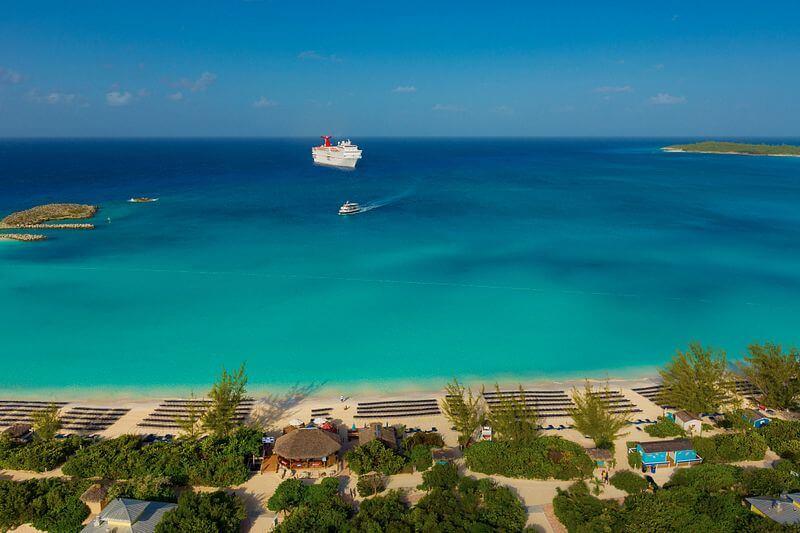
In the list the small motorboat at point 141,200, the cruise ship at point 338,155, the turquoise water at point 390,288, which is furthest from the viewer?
the cruise ship at point 338,155

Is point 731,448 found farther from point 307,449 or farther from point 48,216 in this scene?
point 48,216

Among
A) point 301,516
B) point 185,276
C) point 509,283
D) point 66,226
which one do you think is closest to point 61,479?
point 301,516

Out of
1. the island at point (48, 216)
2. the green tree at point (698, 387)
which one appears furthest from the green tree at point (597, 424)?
the island at point (48, 216)

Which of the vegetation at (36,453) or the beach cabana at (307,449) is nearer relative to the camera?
the vegetation at (36,453)

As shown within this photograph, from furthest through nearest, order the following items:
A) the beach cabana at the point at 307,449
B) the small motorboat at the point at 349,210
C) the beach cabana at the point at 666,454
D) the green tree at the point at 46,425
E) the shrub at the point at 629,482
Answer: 1. the small motorboat at the point at 349,210
2. the green tree at the point at 46,425
3. the beach cabana at the point at 666,454
4. the beach cabana at the point at 307,449
5. the shrub at the point at 629,482

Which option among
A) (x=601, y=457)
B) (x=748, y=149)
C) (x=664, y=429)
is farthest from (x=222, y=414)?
(x=748, y=149)

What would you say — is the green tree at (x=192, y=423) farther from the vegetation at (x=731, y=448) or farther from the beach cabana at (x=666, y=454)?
the vegetation at (x=731, y=448)

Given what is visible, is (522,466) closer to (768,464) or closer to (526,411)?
(526,411)

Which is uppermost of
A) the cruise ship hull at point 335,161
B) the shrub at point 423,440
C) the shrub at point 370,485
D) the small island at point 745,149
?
the small island at point 745,149
